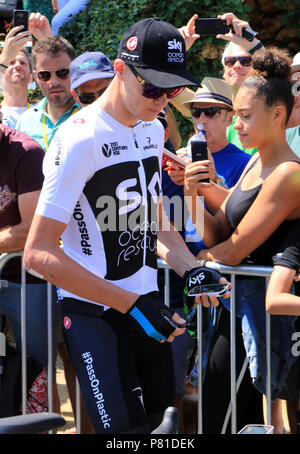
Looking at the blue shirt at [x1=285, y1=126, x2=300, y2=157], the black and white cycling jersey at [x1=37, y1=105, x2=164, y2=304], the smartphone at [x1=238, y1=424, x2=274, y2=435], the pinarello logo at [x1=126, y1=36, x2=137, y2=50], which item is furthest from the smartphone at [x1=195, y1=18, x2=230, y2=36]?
the smartphone at [x1=238, y1=424, x2=274, y2=435]

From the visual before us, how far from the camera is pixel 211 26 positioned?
16.5 ft

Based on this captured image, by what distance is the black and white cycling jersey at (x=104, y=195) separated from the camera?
2.58 metres

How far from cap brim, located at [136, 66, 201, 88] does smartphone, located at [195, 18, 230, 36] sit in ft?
8.42

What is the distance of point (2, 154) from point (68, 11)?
6910 millimetres

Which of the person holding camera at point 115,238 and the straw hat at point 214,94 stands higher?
the straw hat at point 214,94

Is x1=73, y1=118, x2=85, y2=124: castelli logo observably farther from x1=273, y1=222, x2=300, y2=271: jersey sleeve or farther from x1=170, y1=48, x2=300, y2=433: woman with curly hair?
x1=273, y1=222, x2=300, y2=271: jersey sleeve

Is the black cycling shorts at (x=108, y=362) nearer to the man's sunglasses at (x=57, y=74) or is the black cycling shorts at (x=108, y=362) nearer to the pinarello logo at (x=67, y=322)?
the pinarello logo at (x=67, y=322)

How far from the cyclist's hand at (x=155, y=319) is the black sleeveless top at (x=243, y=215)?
0.96 m

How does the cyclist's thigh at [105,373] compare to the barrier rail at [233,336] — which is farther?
the barrier rail at [233,336]

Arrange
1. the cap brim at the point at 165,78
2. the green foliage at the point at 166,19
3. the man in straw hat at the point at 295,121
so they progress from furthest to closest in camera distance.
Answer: the green foliage at the point at 166,19 → the man in straw hat at the point at 295,121 → the cap brim at the point at 165,78

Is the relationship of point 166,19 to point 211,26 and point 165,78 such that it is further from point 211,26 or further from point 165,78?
point 165,78

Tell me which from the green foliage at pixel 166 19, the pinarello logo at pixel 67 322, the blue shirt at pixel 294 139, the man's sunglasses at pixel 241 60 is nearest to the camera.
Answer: the pinarello logo at pixel 67 322

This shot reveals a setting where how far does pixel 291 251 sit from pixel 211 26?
2325 millimetres

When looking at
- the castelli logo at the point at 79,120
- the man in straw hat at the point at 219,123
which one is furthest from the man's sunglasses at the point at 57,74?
the castelli logo at the point at 79,120
